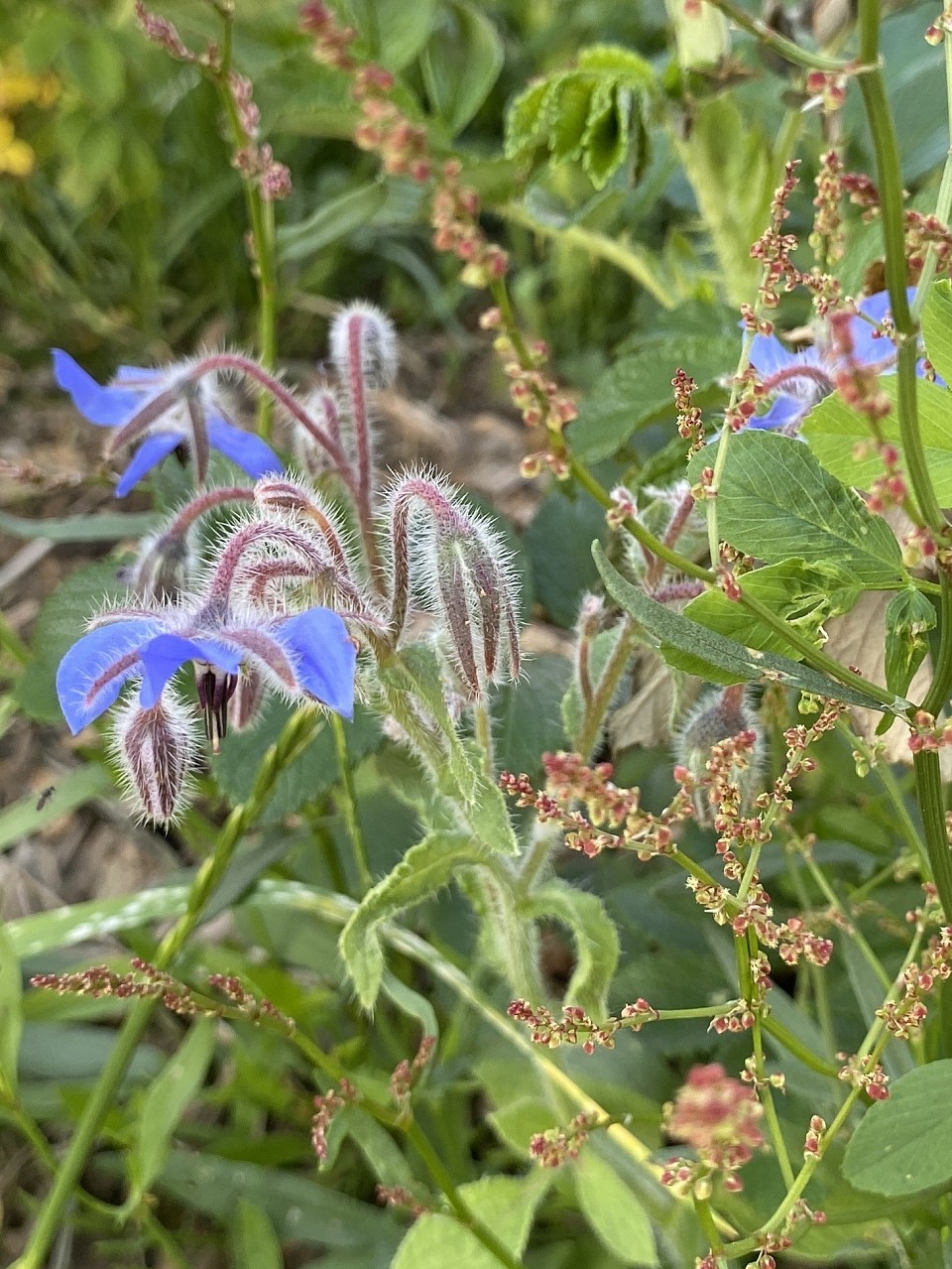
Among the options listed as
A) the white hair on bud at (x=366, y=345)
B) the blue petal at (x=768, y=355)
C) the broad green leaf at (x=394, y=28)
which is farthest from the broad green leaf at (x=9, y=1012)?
the broad green leaf at (x=394, y=28)

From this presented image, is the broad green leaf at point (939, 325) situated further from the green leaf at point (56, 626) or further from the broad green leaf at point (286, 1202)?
the broad green leaf at point (286, 1202)

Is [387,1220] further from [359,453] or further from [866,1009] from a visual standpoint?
[359,453]

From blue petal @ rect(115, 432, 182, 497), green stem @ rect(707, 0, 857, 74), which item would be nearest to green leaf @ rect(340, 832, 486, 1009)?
blue petal @ rect(115, 432, 182, 497)

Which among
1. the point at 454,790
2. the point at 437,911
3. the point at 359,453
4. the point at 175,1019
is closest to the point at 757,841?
the point at 454,790

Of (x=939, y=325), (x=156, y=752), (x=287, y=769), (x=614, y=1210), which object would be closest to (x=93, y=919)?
(x=287, y=769)

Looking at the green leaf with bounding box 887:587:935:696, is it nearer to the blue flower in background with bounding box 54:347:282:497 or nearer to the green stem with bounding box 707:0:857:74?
the green stem with bounding box 707:0:857:74

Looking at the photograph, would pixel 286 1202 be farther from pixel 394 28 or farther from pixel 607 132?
pixel 394 28
